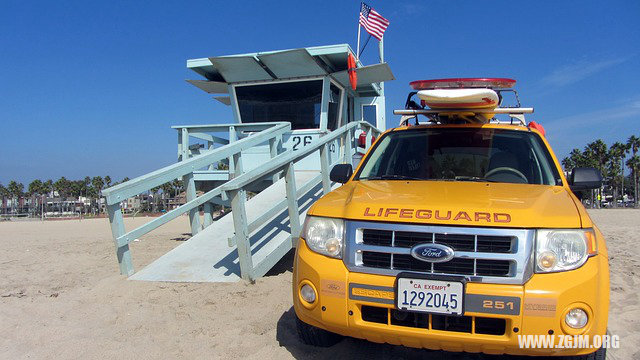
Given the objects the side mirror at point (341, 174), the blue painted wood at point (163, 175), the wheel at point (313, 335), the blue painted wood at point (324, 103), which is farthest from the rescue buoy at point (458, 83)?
the blue painted wood at point (324, 103)

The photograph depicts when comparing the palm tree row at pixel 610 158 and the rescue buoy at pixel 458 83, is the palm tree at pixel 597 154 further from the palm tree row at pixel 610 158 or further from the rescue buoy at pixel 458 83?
the rescue buoy at pixel 458 83

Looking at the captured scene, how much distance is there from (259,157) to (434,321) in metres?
8.29

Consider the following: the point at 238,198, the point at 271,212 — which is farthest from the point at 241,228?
the point at 271,212

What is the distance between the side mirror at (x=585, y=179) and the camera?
137 inches

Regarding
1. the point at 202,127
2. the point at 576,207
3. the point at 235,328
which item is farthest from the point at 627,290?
the point at 202,127

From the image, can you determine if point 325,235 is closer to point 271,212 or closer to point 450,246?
point 450,246

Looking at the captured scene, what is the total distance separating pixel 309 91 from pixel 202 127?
294cm

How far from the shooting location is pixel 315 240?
2.91 meters

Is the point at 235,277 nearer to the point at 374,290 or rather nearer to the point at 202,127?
the point at 374,290

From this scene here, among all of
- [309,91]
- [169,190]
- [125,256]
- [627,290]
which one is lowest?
[169,190]

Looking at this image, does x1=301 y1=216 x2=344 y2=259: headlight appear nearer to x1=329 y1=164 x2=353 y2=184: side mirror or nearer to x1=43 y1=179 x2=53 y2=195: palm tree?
x1=329 y1=164 x2=353 y2=184: side mirror

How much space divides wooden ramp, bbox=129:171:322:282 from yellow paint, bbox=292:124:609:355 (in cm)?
247

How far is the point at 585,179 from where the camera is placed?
138 inches

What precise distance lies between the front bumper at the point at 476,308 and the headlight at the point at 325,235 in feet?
0.22
